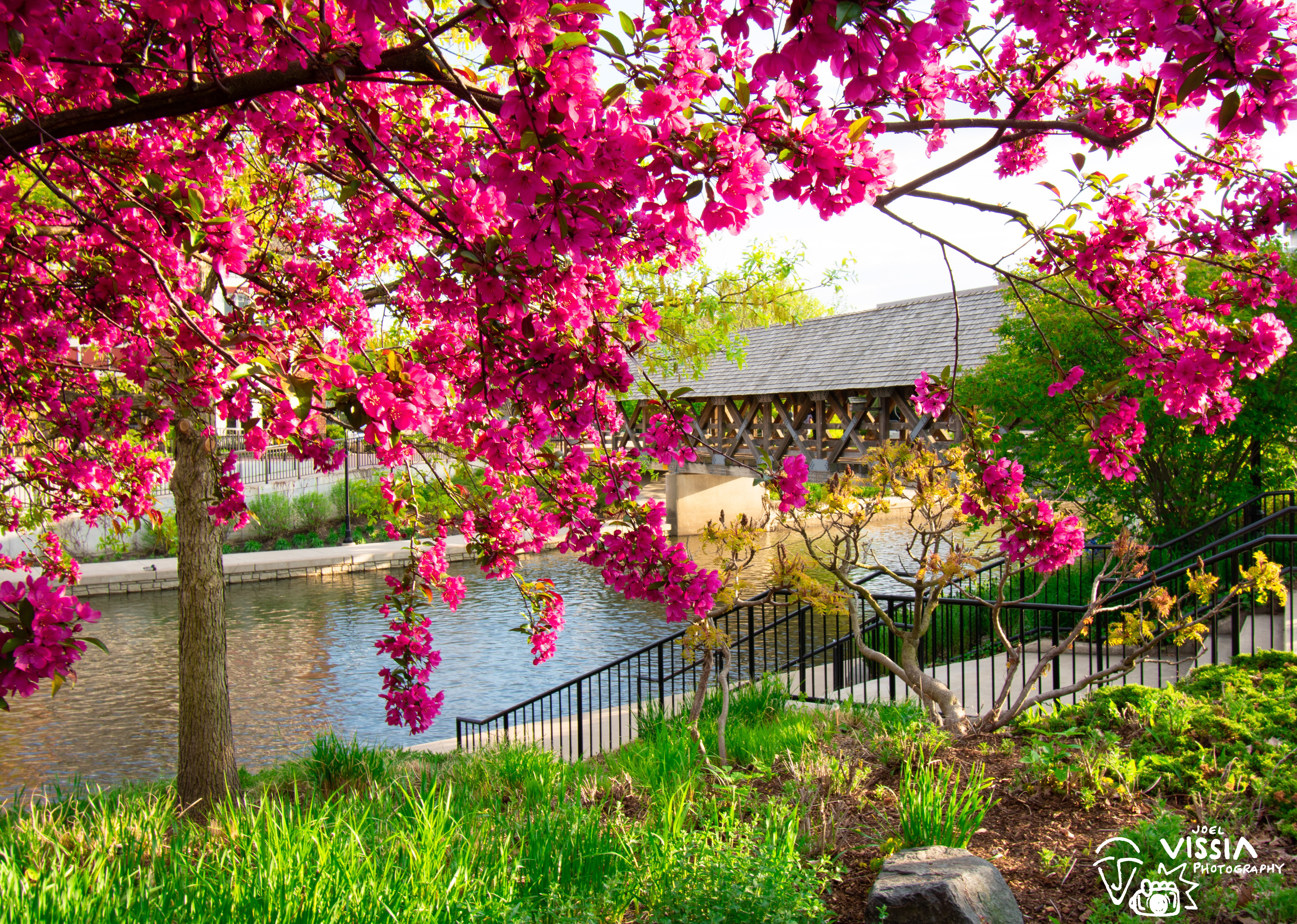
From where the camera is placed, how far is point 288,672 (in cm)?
Result: 1289

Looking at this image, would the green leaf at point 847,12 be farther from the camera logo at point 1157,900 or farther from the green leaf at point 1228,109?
the camera logo at point 1157,900

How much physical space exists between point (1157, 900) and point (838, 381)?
1774 centimetres

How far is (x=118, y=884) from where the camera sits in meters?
2.85

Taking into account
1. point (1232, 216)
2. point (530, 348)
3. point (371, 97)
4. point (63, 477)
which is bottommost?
point (63, 477)

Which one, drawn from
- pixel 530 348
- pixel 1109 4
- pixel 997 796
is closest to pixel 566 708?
pixel 997 796

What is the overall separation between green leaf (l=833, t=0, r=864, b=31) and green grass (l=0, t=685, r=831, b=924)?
7.45 ft

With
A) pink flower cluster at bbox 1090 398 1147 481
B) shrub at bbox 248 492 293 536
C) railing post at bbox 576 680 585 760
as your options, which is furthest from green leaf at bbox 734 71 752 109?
shrub at bbox 248 492 293 536

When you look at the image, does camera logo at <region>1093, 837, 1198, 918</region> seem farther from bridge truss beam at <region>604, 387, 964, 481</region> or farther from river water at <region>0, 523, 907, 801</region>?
bridge truss beam at <region>604, 387, 964, 481</region>

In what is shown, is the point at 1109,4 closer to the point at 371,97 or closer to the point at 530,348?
the point at 530,348

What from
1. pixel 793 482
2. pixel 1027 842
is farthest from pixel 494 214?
pixel 1027 842

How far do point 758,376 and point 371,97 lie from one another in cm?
2002

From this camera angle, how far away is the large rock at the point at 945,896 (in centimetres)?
269

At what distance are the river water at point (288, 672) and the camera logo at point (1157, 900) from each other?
815 cm

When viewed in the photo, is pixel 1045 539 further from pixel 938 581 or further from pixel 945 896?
pixel 938 581
